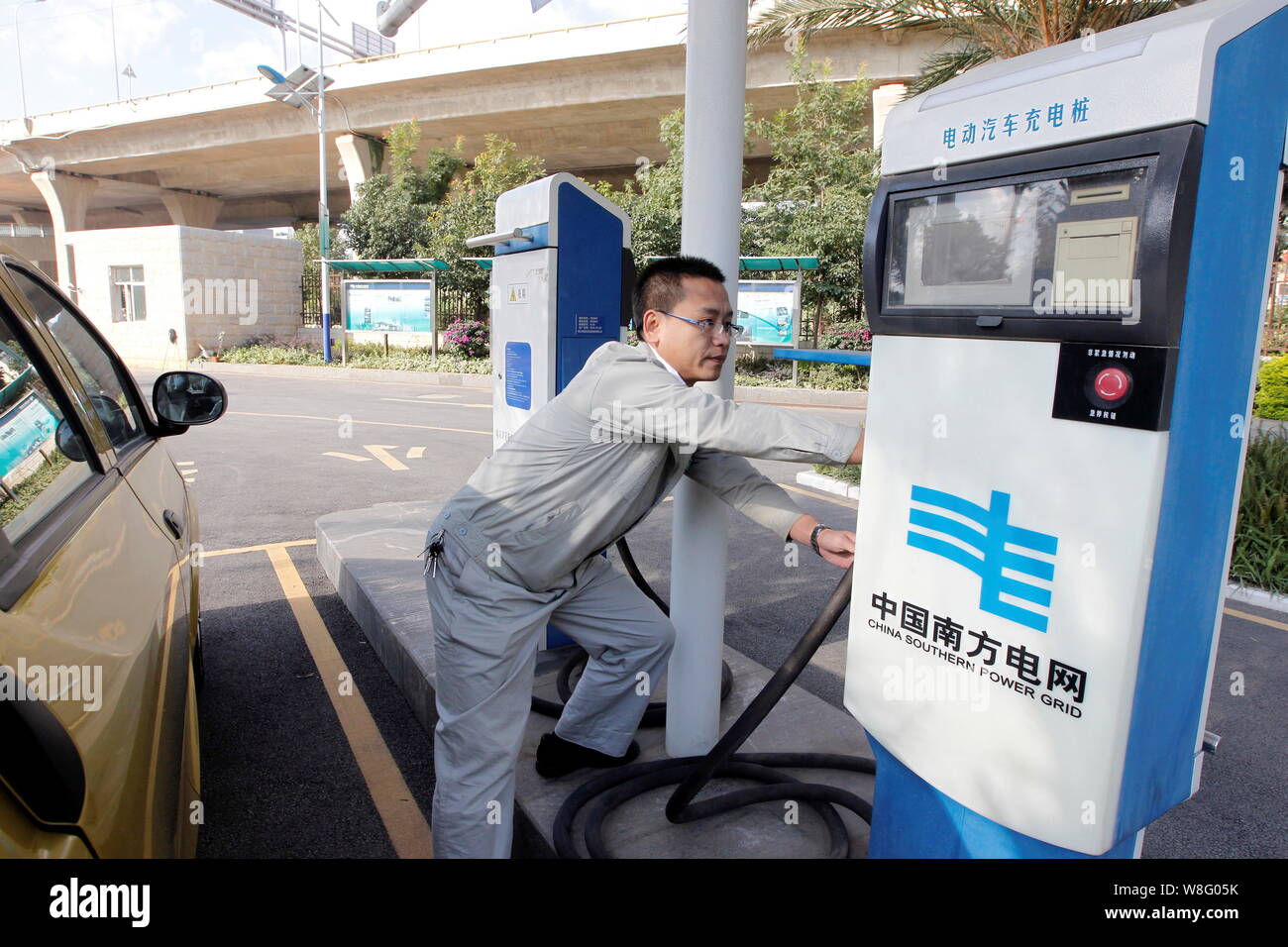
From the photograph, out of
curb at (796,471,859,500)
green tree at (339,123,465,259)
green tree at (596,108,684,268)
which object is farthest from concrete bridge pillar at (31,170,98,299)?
curb at (796,471,859,500)

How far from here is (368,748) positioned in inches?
138

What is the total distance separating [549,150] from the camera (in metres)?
29.5

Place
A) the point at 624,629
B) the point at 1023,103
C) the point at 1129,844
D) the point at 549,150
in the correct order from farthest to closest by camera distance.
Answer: the point at 549,150, the point at 624,629, the point at 1129,844, the point at 1023,103

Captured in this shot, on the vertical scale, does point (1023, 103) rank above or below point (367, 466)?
above

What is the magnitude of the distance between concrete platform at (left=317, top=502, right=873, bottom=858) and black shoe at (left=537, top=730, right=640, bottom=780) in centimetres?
3

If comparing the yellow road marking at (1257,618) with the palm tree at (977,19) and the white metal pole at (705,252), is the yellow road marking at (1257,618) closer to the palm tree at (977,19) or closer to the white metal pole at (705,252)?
the white metal pole at (705,252)

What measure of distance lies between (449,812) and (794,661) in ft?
3.34

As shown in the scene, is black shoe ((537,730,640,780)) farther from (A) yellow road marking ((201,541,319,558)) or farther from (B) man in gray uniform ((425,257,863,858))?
(A) yellow road marking ((201,541,319,558))

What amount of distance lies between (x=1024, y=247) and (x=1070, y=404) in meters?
0.31

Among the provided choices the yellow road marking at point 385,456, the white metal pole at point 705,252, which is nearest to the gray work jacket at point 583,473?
the white metal pole at point 705,252

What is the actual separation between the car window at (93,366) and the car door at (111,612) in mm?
12

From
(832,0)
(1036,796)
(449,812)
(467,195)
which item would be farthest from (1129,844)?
(467,195)

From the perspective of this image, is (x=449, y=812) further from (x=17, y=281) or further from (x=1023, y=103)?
(x=1023, y=103)

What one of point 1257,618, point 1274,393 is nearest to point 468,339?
point 1274,393
